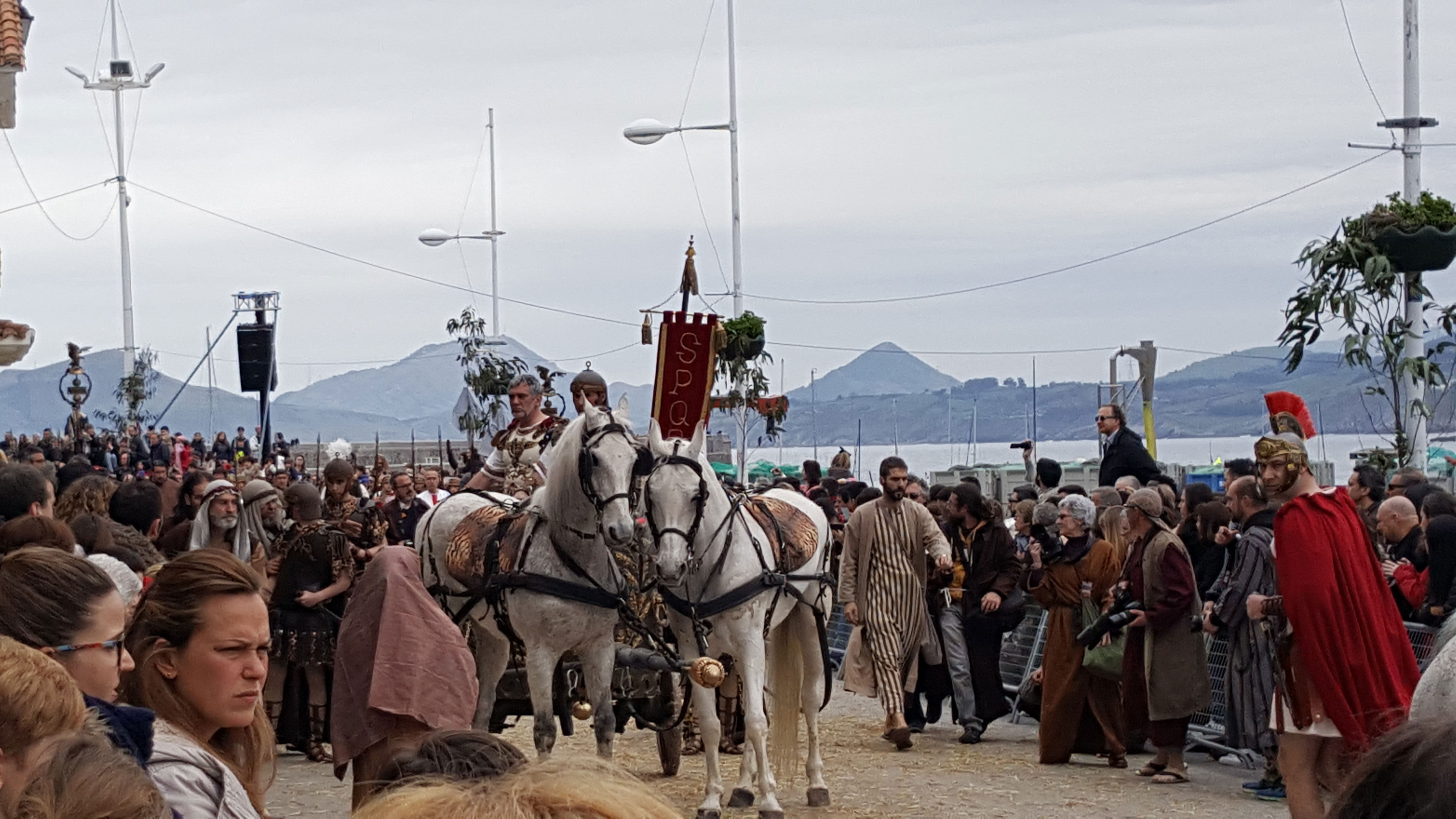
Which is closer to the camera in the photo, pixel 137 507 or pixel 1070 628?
pixel 137 507

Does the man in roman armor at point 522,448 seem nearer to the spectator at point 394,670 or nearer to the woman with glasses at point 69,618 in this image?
the spectator at point 394,670

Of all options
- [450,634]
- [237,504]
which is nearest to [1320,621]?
[450,634]

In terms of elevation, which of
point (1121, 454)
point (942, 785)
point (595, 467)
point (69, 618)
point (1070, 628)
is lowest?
point (942, 785)

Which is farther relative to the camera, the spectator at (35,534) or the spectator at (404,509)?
the spectator at (404,509)

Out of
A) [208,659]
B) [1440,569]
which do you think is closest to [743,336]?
[1440,569]

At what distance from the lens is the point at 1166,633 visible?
11.8 metres

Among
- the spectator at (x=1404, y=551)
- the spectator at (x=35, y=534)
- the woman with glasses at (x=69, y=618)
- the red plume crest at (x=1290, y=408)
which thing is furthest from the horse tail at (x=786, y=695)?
the woman with glasses at (x=69, y=618)

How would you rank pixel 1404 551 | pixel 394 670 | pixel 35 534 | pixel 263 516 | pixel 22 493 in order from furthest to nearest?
1. pixel 263 516
2. pixel 1404 551
3. pixel 22 493
4. pixel 35 534
5. pixel 394 670

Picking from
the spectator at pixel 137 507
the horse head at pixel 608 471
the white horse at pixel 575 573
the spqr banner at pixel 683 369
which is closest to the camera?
the horse head at pixel 608 471

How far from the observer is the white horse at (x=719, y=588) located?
10.2 metres

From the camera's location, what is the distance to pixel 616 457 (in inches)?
387

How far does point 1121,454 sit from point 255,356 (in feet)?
103

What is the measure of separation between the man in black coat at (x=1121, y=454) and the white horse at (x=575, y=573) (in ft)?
21.9

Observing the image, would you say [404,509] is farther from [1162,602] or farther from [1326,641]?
[1326,641]
